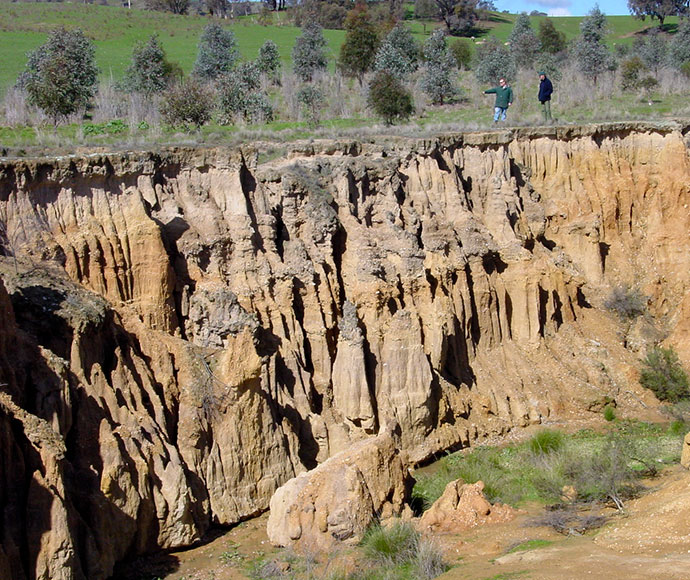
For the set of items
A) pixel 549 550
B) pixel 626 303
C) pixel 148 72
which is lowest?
pixel 549 550

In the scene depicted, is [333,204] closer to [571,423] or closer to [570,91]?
[571,423]

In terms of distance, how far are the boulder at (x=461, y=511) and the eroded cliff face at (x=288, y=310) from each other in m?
1.91

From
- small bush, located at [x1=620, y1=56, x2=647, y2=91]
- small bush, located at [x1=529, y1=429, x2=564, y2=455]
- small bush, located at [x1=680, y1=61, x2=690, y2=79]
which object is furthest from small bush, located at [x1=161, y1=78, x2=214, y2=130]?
small bush, located at [x1=680, y1=61, x2=690, y2=79]

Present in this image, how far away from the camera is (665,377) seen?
922 inches

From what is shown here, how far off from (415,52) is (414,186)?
29.9 metres

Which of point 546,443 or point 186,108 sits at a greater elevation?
point 186,108

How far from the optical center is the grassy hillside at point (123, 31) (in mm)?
49875

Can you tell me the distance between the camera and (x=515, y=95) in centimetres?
4038

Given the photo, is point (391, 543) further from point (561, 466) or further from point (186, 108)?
point (186, 108)

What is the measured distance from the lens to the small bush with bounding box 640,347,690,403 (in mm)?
23156

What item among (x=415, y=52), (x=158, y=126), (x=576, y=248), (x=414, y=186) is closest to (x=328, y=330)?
(x=414, y=186)

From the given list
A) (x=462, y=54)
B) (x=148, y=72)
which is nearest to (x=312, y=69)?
(x=148, y=72)

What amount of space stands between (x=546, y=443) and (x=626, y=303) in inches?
280

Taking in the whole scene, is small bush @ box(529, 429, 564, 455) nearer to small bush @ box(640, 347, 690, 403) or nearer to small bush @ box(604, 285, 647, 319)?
small bush @ box(640, 347, 690, 403)
